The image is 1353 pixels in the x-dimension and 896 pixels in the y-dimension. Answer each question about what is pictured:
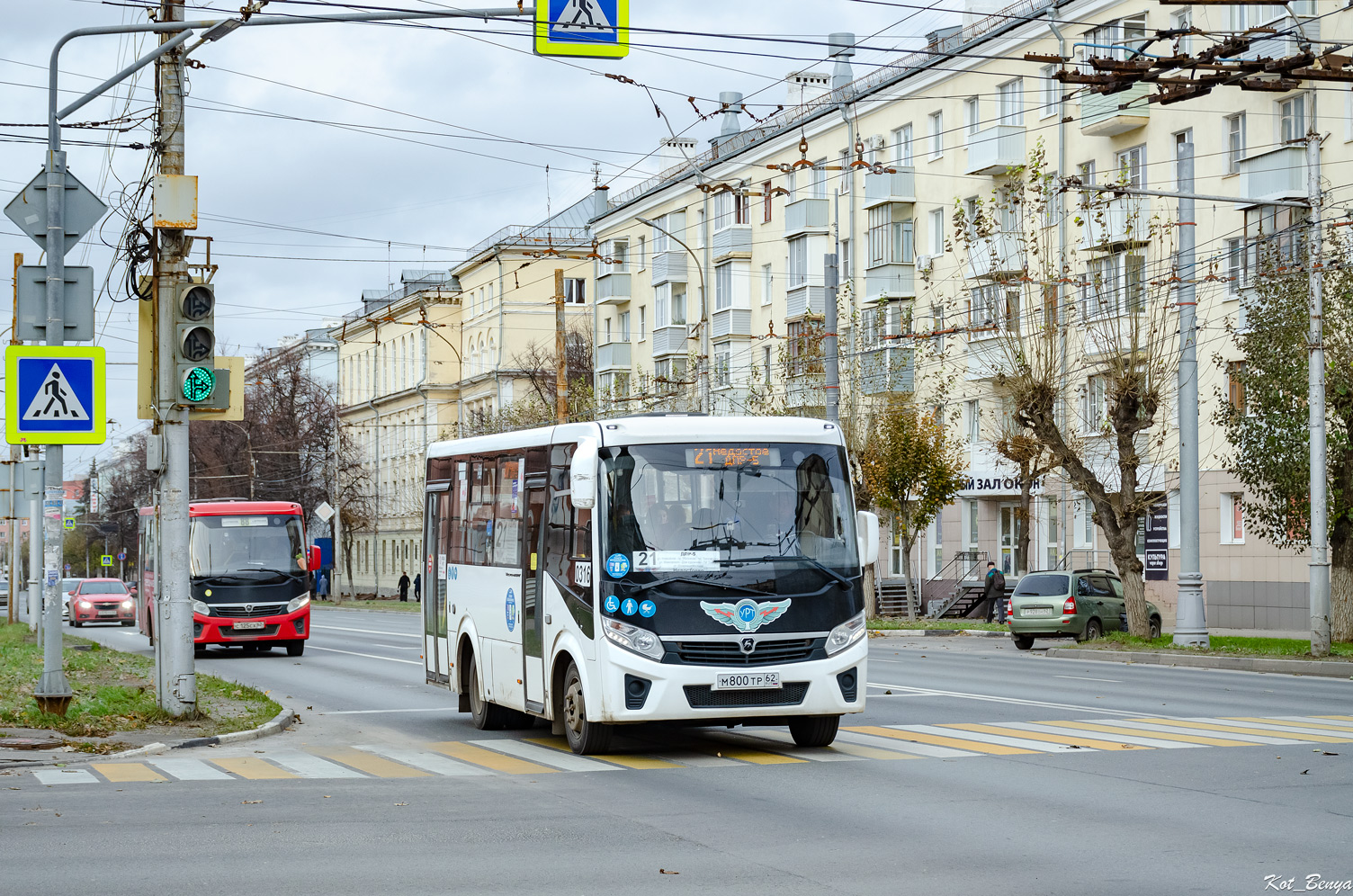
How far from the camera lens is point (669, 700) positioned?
43.6ft

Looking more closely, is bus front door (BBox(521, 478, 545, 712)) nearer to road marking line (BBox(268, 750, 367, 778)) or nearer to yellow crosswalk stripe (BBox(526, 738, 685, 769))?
yellow crosswalk stripe (BBox(526, 738, 685, 769))

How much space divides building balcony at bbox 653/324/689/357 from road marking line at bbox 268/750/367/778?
5257 centimetres

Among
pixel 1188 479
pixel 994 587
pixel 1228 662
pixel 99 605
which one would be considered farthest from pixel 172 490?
pixel 99 605

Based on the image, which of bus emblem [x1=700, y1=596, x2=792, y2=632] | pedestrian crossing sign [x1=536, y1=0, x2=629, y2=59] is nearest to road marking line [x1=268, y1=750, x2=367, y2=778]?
bus emblem [x1=700, y1=596, x2=792, y2=632]

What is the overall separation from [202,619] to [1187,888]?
2551cm

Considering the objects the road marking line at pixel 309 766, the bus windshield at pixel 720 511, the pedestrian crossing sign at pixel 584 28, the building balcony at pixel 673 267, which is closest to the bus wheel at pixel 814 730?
the bus windshield at pixel 720 511

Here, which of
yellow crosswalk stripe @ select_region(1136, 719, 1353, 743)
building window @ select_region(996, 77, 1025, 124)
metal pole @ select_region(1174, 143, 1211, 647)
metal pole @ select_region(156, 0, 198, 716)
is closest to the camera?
yellow crosswalk stripe @ select_region(1136, 719, 1353, 743)

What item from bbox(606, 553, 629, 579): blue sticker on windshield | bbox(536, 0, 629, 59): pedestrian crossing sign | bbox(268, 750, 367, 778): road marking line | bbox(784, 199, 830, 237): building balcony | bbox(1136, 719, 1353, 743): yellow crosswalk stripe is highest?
bbox(784, 199, 830, 237): building balcony

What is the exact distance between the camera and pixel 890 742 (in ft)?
48.1

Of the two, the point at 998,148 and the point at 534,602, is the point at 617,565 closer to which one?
the point at 534,602

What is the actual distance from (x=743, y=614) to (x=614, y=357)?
59.6 m

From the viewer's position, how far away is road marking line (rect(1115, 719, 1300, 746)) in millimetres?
14562

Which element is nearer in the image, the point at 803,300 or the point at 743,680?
the point at 743,680

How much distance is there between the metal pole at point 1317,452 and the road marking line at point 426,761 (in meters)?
16.7
